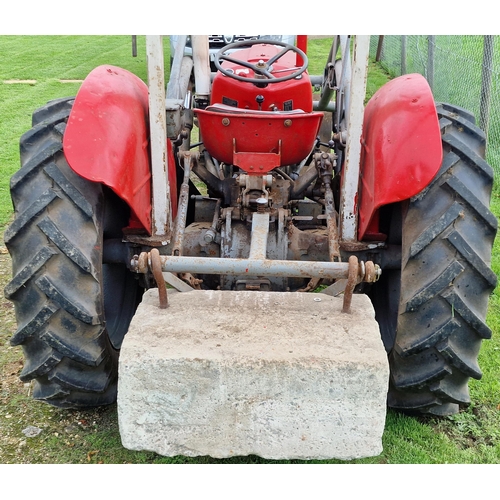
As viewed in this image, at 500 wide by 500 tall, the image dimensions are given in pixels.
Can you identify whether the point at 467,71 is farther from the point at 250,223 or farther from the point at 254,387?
the point at 254,387

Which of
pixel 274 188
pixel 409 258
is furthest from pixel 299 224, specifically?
pixel 409 258

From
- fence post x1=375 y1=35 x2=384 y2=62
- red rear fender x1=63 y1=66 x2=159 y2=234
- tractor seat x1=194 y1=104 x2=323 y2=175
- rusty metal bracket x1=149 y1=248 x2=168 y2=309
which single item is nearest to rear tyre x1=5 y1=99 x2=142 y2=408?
red rear fender x1=63 y1=66 x2=159 y2=234

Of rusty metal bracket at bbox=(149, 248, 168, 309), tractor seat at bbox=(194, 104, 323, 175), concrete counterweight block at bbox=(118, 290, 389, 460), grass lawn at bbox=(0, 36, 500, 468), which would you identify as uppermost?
tractor seat at bbox=(194, 104, 323, 175)

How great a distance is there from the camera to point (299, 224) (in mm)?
3512

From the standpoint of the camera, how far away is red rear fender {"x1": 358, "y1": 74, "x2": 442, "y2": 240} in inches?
100

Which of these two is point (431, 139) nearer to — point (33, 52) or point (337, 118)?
point (337, 118)

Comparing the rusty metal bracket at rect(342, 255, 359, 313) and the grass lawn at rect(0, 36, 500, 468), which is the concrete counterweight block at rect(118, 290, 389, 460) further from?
the grass lawn at rect(0, 36, 500, 468)

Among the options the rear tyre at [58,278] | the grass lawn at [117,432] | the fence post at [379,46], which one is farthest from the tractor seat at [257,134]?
the fence post at [379,46]

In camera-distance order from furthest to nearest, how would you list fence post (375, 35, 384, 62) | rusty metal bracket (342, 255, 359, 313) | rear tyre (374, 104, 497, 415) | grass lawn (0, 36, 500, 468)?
1. fence post (375, 35, 384, 62)
2. grass lawn (0, 36, 500, 468)
3. rear tyre (374, 104, 497, 415)
4. rusty metal bracket (342, 255, 359, 313)

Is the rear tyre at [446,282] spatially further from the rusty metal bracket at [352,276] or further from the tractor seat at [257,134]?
the tractor seat at [257,134]

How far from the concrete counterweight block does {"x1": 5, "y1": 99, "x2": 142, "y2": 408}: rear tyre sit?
1.11 feet

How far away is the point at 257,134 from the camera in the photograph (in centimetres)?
298

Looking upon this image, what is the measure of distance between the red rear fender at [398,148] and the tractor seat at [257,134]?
298mm

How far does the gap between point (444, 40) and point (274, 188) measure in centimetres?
564
